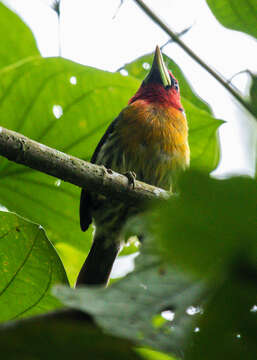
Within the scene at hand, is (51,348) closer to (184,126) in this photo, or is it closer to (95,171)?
(95,171)

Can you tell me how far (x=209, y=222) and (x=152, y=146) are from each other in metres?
2.78

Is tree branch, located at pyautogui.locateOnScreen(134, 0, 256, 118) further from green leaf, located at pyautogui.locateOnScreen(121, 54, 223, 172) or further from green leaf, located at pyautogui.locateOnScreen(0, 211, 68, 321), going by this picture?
green leaf, located at pyautogui.locateOnScreen(121, 54, 223, 172)

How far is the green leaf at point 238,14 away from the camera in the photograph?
855mm

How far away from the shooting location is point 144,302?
0.51 metres

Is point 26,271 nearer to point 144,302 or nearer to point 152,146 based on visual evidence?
point 144,302

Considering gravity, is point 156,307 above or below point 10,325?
below

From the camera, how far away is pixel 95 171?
1919 millimetres

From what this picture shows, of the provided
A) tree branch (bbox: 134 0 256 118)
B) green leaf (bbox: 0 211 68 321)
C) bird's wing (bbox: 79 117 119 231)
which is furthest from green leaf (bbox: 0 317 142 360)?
bird's wing (bbox: 79 117 119 231)

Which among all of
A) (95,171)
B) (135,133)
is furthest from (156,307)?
(135,133)

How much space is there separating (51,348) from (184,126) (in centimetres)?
288

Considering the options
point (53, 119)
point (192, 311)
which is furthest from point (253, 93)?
point (53, 119)

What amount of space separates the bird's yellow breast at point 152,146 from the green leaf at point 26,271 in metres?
1.63

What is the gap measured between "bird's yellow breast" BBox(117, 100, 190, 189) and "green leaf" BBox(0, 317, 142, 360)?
2.69 metres

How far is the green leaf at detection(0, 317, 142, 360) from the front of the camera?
33 centimetres
